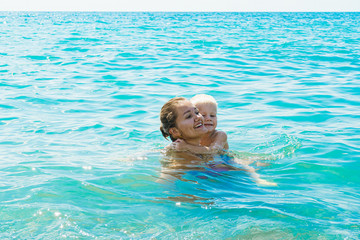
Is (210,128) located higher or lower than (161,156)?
A: higher

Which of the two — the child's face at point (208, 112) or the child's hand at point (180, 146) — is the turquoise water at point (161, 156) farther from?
the child's face at point (208, 112)

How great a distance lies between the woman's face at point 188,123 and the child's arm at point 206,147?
95 mm

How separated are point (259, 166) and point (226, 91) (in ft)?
15.3

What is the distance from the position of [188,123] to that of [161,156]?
0.62 metres

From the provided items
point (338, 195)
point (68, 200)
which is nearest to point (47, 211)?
point (68, 200)

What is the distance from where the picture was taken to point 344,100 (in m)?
9.19

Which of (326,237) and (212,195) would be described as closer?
(326,237)

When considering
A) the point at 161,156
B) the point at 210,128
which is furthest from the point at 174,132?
the point at 210,128

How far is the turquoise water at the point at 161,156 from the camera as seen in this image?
4.03m

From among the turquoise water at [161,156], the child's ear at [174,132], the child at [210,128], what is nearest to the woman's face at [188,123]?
the child's ear at [174,132]

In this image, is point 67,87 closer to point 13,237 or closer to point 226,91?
point 226,91

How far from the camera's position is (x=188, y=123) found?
541 centimetres

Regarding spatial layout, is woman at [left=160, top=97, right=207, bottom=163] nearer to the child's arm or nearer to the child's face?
the child's arm

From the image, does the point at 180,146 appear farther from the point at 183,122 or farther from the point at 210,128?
the point at 210,128
